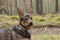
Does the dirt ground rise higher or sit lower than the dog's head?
lower

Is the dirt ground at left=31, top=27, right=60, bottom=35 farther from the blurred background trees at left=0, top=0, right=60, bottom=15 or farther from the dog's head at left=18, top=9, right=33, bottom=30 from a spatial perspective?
the blurred background trees at left=0, top=0, right=60, bottom=15

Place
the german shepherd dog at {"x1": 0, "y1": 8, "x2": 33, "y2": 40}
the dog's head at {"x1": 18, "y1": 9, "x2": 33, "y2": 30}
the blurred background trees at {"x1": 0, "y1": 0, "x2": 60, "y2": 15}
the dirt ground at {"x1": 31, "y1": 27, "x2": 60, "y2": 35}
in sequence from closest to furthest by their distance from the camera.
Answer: the german shepherd dog at {"x1": 0, "y1": 8, "x2": 33, "y2": 40}, the dog's head at {"x1": 18, "y1": 9, "x2": 33, "y2": 30}, the dirt ground at {"x1": 31, "y1": 27, "x2": 60, "y2": 35}, the blurred background trees at {"x1": 0, "y1": 0, "x2": 60, "y2": 15}

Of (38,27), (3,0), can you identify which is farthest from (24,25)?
(3,0)

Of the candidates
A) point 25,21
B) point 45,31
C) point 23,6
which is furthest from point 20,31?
point 23,6

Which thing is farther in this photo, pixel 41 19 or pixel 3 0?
pixel 3 0

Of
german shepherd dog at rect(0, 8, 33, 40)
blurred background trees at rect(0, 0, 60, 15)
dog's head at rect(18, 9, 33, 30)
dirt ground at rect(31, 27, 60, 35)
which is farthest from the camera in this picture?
blurred background trees at rect(0, 0, 60, 15)

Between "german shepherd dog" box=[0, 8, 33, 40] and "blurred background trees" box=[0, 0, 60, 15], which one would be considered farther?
"blurred background trees" box=[0, 0, 60, 15]

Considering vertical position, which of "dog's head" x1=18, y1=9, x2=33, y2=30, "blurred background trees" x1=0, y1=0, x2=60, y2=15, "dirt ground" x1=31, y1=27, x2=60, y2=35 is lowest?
"dirt ground" x1=31, y1=27, x2=60, y2=35

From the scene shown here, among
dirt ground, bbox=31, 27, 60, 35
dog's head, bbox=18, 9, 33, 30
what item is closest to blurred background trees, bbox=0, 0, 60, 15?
dirt ground, bbox=31, 27, 60, 35

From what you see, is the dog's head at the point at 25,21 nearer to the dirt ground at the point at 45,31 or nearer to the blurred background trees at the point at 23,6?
the dirt ground at the point at 45,31

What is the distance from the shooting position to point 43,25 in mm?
14430

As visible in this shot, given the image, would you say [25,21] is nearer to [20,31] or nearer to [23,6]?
[20,31]

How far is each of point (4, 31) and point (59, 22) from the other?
8.23 metres

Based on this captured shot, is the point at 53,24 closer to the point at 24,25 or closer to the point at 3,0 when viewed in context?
the point at 3,0
